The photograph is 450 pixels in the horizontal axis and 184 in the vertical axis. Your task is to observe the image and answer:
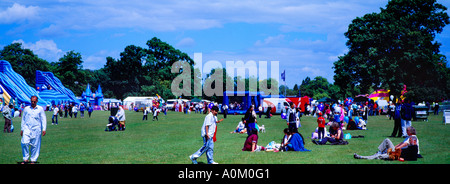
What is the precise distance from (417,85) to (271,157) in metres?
46.0

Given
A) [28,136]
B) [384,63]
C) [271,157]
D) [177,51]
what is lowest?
[271,157]

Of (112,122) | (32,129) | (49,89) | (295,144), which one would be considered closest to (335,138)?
(295,144)

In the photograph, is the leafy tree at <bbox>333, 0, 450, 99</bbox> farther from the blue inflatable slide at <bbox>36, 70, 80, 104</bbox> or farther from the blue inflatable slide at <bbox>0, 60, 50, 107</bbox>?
the blue inflatable slide at <bbox>36, 70, 80, 104</bbox>

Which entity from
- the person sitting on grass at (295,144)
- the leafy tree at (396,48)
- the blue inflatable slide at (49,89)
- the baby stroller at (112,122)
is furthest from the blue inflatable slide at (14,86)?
the person sitting on grass at (295,144)

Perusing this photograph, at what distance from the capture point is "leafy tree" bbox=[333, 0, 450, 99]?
167 feet

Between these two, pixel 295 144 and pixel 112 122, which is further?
pixel 112 122

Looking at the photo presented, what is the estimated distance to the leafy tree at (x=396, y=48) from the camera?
50.9 m

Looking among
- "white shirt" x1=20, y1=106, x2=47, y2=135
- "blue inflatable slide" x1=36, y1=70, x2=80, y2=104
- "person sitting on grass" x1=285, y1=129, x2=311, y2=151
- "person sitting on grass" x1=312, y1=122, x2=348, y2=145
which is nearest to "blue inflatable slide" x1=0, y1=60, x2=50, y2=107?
"blue inflatable slide" x1=36, y1=70, x2=80, y2=104

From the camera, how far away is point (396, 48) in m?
52.6

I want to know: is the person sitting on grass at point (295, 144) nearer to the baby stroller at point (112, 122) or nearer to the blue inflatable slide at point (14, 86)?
the baby stroller at point (112, 122)

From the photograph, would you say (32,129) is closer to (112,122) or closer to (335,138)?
(335,138)
